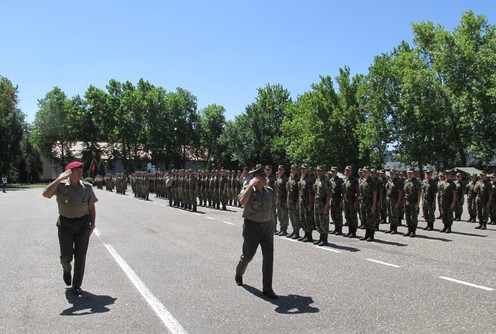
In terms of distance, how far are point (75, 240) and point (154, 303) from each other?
1.54 m

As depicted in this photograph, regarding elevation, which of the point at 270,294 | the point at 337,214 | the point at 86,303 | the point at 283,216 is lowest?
the point at 86,303

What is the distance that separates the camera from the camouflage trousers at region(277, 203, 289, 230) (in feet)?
43.9

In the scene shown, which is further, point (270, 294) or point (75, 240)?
point (75, 240)

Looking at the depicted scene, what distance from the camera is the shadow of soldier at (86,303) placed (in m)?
5.81

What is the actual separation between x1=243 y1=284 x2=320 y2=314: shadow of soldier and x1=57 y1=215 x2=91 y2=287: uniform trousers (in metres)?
2.40

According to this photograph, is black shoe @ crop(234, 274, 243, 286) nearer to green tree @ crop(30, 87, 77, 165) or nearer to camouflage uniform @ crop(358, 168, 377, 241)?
camouflage uniform @ crop(358, 168, 377, 241)

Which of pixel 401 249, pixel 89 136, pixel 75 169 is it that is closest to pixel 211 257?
pixel 75 169

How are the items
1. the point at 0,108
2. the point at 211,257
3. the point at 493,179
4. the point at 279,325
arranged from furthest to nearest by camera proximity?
the point at 0,108
the point at 493,179
the point at 211,257
the point at 279,325

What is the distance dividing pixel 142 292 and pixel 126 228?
27.4 ft

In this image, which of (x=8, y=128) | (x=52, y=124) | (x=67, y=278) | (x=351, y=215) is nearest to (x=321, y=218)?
(x=351, y=215)

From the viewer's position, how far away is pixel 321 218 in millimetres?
11469

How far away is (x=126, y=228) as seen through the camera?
14703mm

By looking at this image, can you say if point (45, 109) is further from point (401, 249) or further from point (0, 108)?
point (401, 249)

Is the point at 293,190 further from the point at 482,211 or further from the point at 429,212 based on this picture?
the point at 482,211
